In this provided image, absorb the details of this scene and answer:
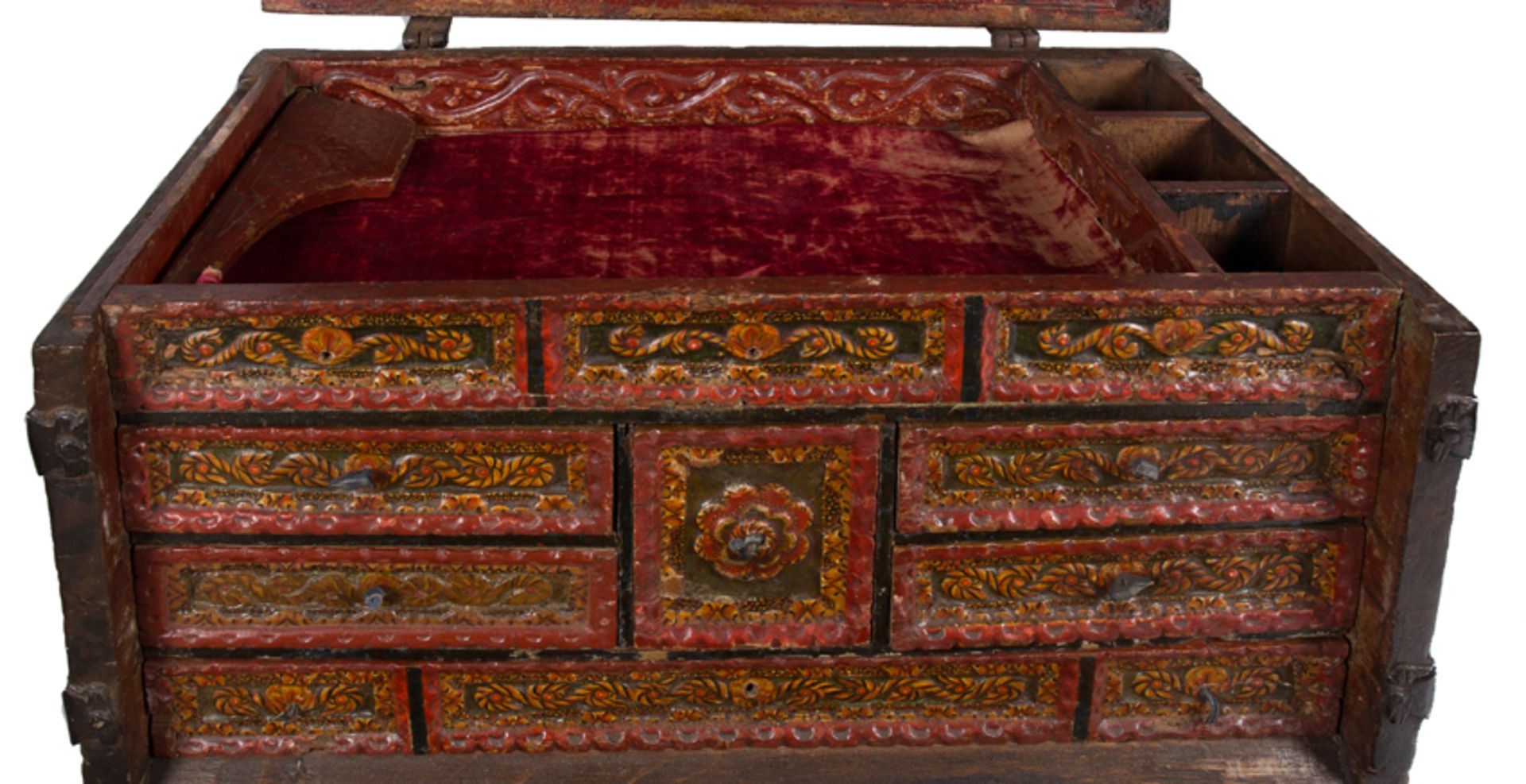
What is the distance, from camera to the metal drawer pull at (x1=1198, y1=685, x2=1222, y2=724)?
3.11m

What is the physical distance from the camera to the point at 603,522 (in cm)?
293

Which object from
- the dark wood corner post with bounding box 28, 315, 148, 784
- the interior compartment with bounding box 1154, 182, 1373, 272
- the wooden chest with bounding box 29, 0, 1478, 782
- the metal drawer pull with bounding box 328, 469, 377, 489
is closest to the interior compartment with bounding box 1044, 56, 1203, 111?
the interior compartment with bounding box 1154, 182, 1373, 272

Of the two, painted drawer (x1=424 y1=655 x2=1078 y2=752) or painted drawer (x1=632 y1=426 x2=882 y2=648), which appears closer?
painted drawer (x1=632 y1=426 x2=882 y2=648)

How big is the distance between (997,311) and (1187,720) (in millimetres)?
761

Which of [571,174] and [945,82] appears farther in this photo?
[945,82]

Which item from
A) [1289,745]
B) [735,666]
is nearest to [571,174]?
[735,666]

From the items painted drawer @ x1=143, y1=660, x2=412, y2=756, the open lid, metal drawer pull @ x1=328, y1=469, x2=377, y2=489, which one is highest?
the open lid

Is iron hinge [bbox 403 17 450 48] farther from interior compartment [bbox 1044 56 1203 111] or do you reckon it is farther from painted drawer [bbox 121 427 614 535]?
painted drawer [bbox 121 427 614 535]

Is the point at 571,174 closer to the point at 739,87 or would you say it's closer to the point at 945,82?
the point at 739,87

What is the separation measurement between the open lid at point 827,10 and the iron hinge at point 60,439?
4.56 feet

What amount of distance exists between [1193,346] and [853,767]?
81 cm

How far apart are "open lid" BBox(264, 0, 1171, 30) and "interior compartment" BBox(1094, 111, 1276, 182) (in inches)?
12.2

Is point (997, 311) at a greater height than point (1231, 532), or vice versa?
point (997, 311)

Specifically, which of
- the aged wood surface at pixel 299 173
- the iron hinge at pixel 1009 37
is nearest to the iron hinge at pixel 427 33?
the aged wood surface at pixel 299 173
